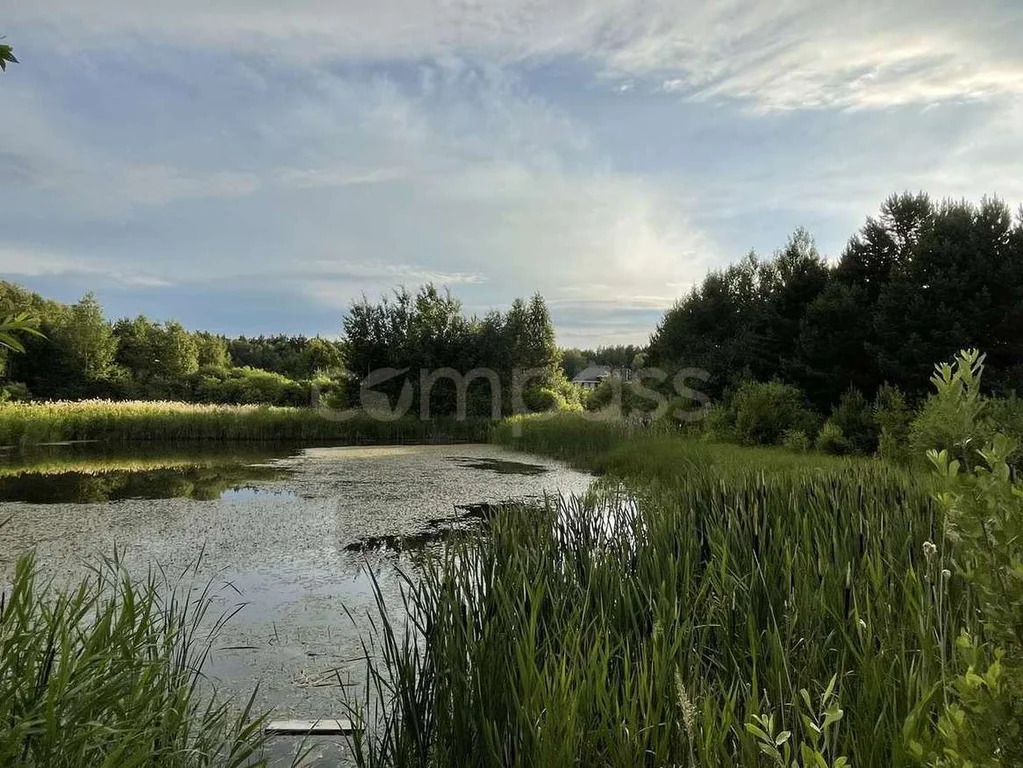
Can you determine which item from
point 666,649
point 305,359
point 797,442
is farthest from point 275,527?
point 305,359

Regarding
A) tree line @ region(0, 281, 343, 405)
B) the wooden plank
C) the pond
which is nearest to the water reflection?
the pond

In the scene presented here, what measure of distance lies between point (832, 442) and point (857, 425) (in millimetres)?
802

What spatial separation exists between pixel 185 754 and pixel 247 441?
13.8 meters

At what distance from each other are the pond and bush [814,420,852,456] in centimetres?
308

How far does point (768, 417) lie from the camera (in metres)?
9.72

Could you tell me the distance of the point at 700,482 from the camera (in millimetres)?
3873

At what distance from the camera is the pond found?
2.91 meters

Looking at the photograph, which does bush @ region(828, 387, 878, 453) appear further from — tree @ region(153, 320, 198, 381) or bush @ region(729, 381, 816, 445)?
tree @ region(153, 320, 198, 381)

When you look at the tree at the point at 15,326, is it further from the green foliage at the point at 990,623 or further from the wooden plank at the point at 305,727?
the wooden plank at the point at 305,727

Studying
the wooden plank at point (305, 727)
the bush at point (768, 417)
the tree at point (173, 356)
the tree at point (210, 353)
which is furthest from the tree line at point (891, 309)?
the tree at point (210, 353)

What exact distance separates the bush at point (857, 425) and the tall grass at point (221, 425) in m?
8.10

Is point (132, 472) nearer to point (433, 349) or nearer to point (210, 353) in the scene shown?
point (433, 349)

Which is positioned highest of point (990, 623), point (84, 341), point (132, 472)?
point (84, 341)

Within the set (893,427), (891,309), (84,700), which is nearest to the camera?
(84,700)
